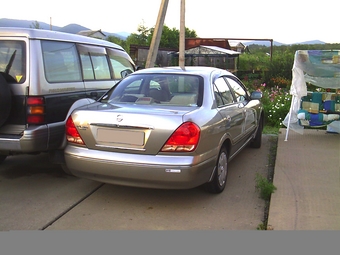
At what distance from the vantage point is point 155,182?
4.00 metres

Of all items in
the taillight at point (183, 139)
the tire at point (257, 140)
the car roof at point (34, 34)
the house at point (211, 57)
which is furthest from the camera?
the house at point (211, 57)

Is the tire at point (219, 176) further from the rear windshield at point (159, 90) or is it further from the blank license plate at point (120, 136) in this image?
the blank license plate at point (120, 136)

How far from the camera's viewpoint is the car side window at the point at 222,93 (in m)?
4.95

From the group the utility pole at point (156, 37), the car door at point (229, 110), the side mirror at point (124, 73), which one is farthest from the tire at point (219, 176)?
the utility pole at point (156, 37)

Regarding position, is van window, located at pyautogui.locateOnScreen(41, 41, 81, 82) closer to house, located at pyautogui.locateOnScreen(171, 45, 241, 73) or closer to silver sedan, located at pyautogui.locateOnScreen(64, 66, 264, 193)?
silver sedan, located at pyautogui.locateOnScreen(64, 66, 264, 193)

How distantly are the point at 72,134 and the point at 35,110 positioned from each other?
0.64m

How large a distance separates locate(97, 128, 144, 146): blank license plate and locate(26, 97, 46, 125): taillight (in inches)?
38.7

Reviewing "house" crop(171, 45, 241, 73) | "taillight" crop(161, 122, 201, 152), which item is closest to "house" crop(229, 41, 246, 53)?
"house" crop(171, 45, 241, 73)

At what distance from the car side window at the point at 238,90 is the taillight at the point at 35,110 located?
2716 mm

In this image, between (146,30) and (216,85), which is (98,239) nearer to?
(216,85)

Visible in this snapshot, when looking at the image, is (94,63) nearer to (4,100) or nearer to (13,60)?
(13,60)

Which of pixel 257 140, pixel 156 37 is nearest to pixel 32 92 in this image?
pixel 257 140

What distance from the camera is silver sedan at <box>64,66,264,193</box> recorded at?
3953mm

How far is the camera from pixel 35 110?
4.63 metres
